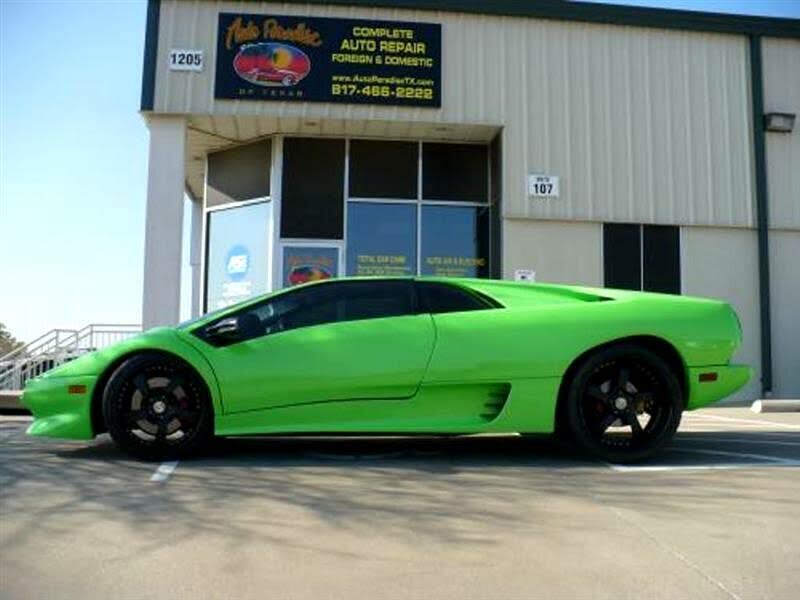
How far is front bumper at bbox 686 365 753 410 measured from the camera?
6113 mm

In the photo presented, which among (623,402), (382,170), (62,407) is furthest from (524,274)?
(62,407)

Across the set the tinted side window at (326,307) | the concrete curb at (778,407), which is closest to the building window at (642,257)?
the concrete curb at (778,407)

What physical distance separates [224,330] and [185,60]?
8927 mm

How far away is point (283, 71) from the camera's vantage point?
45.1 feet

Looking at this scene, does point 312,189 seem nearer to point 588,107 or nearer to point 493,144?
point 493,144

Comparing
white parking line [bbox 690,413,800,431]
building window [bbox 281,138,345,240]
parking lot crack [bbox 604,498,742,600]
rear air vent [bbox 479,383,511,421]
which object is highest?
building window [bbox 281,138,345,240]

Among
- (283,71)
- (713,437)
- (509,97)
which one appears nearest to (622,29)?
(509,97)

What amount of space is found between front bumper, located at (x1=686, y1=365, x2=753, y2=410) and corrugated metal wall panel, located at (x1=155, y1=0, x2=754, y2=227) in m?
8.07

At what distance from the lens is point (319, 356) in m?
5.88

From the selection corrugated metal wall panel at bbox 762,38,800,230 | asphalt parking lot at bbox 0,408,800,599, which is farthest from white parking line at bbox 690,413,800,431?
corrugated metal wall panel at bbox 762,38,800,230

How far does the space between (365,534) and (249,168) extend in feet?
38.8

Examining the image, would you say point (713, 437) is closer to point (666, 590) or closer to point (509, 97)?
point (666, 590)

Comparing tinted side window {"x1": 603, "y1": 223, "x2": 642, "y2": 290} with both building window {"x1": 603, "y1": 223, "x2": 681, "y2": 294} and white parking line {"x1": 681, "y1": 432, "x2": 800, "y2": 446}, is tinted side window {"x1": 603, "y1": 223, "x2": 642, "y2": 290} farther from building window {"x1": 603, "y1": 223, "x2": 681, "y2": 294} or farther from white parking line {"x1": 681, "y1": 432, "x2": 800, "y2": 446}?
white parking line {"x1": 681, "y1": 432, "x2": 800, "y2": 446}

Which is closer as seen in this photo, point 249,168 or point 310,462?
point 310,462
